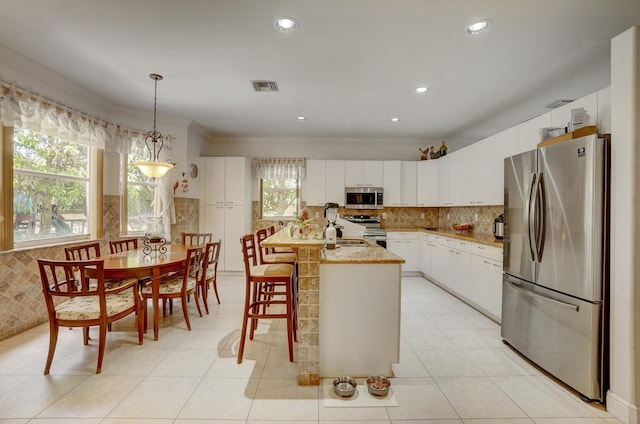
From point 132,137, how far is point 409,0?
410cm

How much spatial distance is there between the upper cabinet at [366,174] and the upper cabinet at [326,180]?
0.57 ft

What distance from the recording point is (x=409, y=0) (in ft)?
6.43

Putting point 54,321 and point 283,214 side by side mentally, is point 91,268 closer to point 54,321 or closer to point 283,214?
point 54,321

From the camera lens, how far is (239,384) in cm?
214

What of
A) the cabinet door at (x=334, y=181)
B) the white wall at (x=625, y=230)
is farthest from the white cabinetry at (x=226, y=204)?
the white wall at (x=625, y=230)

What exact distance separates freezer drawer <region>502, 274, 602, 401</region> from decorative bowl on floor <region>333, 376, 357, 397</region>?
1516 mm

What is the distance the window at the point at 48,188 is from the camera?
301 cm

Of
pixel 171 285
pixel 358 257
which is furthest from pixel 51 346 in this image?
pixel 358 257

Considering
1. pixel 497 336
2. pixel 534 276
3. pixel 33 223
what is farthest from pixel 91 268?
pixel 497 336

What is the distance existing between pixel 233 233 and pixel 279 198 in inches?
45.9

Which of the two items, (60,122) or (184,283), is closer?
(184,283)

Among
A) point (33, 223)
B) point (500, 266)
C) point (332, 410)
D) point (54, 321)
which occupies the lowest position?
point (332, 410)

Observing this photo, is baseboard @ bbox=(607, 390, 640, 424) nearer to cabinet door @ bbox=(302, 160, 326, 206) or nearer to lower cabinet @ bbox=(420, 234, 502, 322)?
lower cabinet @ bbox=(420, 234, 502, 322)

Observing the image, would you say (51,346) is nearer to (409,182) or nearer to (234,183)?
(234,183)
